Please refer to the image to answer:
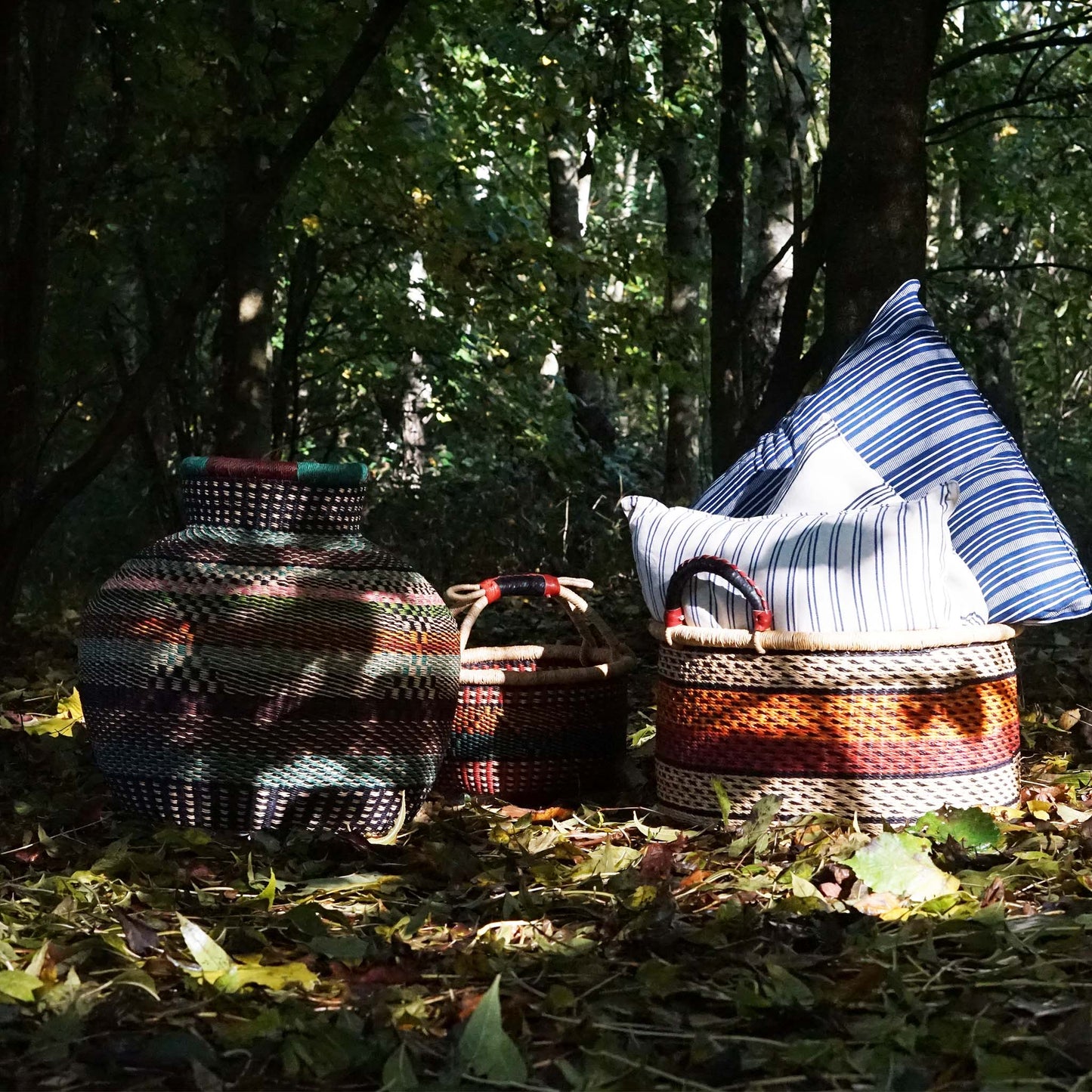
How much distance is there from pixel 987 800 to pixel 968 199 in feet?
25.2

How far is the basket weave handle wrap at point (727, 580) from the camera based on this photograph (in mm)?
2936

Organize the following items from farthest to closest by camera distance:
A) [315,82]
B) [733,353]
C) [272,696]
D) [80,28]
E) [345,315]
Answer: [345,315], [315,82], [733,353], [80,28], [272,696]

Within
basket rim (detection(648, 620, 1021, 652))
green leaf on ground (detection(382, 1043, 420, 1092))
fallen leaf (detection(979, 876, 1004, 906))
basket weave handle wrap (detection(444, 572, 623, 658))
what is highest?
basket weave handle wrap (detection(444, 572, 623, 658))

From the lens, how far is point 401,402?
10.1 metres

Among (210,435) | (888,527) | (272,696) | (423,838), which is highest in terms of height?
(210,435)

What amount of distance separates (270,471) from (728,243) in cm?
376

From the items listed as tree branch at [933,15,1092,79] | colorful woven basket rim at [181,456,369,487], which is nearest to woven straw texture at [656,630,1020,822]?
colorful woven basket rim at [181,456,369,487]

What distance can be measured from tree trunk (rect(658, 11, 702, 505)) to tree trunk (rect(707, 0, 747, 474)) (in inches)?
12.2

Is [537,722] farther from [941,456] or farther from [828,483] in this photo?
[941,456]

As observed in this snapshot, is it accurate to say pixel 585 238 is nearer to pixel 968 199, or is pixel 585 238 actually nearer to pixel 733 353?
pixel 968 199

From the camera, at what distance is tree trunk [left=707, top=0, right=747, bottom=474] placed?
5.96 metres

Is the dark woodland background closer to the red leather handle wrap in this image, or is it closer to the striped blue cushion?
the striped blue cushion

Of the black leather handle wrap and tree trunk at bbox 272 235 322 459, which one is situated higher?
tree trunk at bbox 272 235 322 459

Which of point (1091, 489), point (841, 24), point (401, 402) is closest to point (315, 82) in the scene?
point (841, 24)
